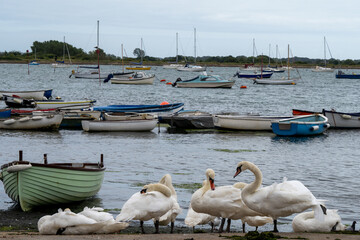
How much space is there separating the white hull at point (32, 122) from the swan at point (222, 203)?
20.5 meters

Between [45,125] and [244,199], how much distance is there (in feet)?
70.3

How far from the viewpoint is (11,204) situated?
50.5 feet

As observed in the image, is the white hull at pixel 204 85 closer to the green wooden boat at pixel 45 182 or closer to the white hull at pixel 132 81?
the white hull at pixel 132 81

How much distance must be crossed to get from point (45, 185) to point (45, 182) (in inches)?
3.0

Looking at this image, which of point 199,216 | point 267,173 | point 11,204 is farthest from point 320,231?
point 267,173

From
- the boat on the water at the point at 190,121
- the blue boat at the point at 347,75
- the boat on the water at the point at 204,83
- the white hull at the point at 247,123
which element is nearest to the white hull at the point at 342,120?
the white hull at the point at 247,123

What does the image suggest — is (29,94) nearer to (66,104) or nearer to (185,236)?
(66,104)

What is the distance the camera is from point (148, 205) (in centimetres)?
1171

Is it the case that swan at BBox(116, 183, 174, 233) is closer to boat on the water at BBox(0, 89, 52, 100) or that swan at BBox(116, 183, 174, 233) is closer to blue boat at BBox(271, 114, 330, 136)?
blue boat at BBox(271, 114, 330, 136)

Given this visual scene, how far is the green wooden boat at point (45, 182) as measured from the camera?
14.2 meters

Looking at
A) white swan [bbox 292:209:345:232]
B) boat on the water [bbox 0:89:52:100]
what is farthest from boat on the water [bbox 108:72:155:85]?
white swan [bbox 292:209:345:232]

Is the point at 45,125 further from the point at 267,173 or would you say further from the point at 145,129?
the point at 267,173

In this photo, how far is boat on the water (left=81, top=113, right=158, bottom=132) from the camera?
1228 inches

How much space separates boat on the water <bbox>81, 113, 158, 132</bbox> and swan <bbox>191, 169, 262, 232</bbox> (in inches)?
771
